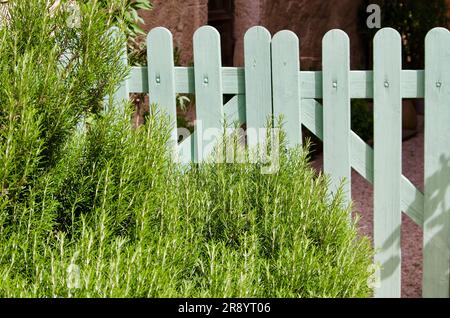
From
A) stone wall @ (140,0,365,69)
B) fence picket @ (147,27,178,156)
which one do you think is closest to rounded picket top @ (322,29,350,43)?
fence picket @ (147,27,178,156)

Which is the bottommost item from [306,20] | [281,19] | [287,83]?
[287,83]

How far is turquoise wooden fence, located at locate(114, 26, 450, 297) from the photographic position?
9.87 feet

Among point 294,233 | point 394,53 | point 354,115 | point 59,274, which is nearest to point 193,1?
point 354,115

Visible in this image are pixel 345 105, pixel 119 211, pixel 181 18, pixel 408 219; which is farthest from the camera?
pixel 408 219

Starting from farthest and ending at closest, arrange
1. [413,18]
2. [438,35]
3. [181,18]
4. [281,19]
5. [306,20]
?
[413,18]
[306,20]
[281,19]
[181,18]
[438,35]

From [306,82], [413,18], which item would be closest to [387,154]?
[306,82]

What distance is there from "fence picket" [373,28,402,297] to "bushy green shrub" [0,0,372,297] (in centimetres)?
61

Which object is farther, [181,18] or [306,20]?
[306,20]

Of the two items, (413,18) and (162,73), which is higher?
(413,18)

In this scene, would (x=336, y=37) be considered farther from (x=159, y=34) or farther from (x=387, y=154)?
(x=159, y=34)

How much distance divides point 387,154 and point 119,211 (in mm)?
1312

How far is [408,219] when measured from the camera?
5.69 metres

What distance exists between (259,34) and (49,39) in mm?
946
